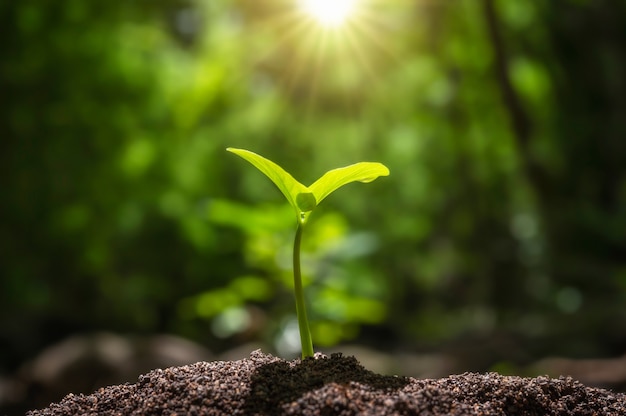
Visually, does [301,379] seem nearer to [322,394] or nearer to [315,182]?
[322,394]

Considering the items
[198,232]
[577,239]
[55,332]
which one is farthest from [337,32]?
[55,332]

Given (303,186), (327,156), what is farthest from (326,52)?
(303,186)

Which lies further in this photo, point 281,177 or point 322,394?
point 281,177

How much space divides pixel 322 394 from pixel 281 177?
39 cm

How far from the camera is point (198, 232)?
6.24 meters

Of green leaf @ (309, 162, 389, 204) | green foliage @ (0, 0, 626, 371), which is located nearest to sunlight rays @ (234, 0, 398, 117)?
green foliage @ (0, 0, 626, 371)

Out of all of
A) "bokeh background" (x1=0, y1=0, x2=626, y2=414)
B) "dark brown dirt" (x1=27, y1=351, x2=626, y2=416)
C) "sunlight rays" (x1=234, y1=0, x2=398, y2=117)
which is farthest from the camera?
"sunlight rays" (x1=234, y1=0, x2=398, y2=117)

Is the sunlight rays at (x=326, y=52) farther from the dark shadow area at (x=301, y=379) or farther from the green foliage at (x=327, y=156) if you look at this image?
the dark shadow area at (x=301, y=379)

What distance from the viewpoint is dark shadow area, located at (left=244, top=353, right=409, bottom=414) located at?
3.51 ft

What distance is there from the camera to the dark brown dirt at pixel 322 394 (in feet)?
3.47

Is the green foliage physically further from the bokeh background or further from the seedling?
the seedling

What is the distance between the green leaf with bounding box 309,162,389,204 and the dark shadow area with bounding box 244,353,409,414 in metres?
0.31

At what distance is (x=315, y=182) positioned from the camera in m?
1.21

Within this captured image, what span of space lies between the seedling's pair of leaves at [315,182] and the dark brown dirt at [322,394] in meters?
0.29
